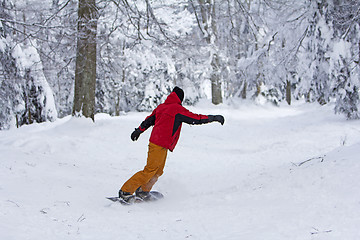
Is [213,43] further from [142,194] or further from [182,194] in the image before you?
[142,194]

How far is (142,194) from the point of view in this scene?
173 inches

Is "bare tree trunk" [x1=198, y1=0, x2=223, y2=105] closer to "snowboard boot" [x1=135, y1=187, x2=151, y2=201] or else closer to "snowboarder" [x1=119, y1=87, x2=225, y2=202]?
"snowboarder" [x1=119, y1=87, x2=225, y2=202]

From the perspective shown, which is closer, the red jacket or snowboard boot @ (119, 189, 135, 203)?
snowboard boot @ (119, 189, 135, 203)

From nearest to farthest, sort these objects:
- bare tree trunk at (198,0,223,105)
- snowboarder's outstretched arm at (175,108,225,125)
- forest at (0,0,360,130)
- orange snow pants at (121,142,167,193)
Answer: orange snow pants at (121,142,167,193) < snowboarder's outstretched arm at (175,108,225,125) < forest at (0,0,360,130) < bare tree trunk at (198,0,223,105)

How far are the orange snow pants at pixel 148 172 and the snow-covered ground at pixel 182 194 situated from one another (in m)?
0.29

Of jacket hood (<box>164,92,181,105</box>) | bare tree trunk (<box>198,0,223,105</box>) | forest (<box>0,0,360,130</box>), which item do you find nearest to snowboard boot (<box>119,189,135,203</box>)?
jacket hood (<box>164,92,181,105</box>)

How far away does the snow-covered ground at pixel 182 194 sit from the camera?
8.71ft

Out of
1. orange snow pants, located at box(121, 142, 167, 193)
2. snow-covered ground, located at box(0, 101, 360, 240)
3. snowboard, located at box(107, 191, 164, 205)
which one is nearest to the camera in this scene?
snow-covered ground, located at box(0, 101, 360, 240)

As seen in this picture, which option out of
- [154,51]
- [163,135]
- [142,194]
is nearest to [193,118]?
[163,135]

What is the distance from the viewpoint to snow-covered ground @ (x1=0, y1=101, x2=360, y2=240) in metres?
2.66

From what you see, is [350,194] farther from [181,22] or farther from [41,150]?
[181,22]

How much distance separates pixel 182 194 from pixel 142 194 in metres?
0.82

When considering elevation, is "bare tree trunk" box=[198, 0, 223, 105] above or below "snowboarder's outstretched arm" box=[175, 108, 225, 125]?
above

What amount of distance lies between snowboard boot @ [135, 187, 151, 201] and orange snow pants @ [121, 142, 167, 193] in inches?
1.7
